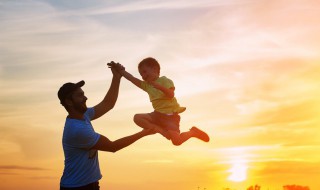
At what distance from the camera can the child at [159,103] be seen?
1102cm

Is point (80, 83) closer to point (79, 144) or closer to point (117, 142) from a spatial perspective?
point (79, 144)

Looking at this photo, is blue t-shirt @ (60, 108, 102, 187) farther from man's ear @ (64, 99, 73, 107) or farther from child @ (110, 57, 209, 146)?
child @ (110, 57, 209, 146)

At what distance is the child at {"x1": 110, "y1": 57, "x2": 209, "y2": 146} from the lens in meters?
11.0


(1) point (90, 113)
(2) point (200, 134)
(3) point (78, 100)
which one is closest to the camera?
(3) point (78, 100)

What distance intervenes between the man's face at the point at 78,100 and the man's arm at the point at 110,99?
1.38 metres

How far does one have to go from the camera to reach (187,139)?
1155cm

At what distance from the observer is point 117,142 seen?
31.4ft

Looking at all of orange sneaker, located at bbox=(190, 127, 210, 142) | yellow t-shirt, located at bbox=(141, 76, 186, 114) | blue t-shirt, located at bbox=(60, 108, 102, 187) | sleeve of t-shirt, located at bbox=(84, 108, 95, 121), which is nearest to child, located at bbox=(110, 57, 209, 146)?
yellow t-shirt, located at bbox=(141, 76, 186, 114)

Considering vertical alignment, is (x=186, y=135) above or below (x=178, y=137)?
above

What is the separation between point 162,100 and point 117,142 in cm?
252

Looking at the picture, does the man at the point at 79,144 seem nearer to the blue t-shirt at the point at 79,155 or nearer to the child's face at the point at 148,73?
the blue t-shirt at the point at 79,155

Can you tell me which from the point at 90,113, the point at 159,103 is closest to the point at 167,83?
the point at 159,103

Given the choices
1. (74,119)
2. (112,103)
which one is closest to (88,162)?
(74,119)

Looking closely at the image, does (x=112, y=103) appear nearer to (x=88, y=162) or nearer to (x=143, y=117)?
(x=143, y=117)
